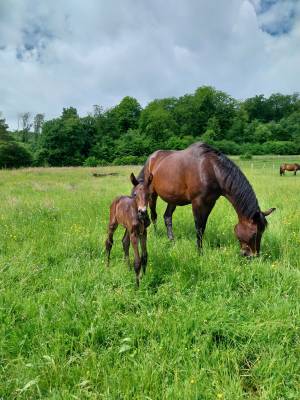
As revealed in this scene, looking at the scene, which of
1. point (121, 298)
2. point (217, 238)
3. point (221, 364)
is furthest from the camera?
point (217, 238)

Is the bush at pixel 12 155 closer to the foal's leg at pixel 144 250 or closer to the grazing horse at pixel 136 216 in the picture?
the grazing horse at pixel 136 216

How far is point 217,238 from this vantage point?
6055 mm

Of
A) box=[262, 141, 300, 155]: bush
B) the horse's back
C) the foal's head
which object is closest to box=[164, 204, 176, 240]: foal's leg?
the horse's back

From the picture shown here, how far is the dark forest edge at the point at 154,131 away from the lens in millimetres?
65125

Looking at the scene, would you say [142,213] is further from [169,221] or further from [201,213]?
[169,221]

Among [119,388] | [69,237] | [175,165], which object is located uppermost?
[175,165]

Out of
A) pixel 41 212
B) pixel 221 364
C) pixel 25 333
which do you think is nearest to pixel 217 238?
pixel 221 364

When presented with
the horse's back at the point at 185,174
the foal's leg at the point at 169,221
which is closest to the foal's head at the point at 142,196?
the horse's back at the point at 185,174

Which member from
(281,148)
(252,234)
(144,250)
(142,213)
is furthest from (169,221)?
(281,148)

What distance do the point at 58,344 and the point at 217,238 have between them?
4.06 m

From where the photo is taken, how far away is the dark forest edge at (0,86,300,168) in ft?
214

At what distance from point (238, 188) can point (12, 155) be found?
5719 cm

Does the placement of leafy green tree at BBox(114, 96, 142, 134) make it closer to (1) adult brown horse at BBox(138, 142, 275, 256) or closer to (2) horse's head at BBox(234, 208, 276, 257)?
(1) adult brown horse at BBox(138, 142, 275, 256)

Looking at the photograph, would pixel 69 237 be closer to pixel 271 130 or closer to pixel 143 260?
pixel 143 260
